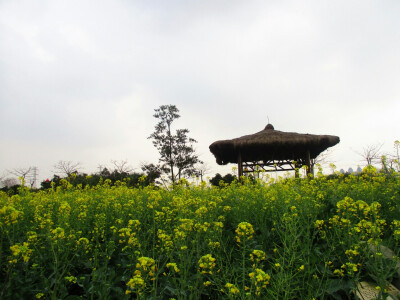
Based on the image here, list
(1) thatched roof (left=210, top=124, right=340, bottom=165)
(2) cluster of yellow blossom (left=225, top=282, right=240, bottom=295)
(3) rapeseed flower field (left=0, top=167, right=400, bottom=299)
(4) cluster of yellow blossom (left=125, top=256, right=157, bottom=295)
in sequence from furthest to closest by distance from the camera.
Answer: (1) thatched roof (left=210, top=124, right=340, bottom=165)
(3) rapeseed flower field (left=0, top=167, right=400, bottom=299)
(2) cluster of yellow blossom (left=225, top=282, right=240, bottom=295)
(4) cluster of yellow blossom (left=125, top=256, right=157, bottom=295)

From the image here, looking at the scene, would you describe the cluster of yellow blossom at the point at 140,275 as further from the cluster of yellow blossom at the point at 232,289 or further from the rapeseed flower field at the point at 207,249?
the cluster of yellow blossom at the point at 232,289

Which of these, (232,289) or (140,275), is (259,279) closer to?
(232,289)

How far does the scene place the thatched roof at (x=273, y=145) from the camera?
32.6ft

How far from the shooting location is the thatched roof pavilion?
995 cm

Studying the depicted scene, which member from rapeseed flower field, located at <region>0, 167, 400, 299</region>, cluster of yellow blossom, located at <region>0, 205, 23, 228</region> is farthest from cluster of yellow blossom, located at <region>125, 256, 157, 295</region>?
cluster of yellow blossom, located at <region>0, 205, 23, 228</region>

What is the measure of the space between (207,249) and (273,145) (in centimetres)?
796

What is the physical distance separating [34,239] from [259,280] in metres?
2.12

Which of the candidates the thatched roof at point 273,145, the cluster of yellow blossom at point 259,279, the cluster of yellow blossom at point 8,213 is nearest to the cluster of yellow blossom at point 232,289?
the cluster of yellow blossom at point 259,279

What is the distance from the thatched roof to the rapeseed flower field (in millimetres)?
A: 4971

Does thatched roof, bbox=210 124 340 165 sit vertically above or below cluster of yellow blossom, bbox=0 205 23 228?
above

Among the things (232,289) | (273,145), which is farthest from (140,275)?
(273,145)

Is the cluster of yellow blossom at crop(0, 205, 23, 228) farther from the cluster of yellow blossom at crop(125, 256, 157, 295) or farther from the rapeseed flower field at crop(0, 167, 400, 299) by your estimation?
the cluster of yellow blossom at crop(125, 256, 157, 295)

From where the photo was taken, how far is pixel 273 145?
10.1m

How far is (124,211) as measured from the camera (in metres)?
3.83
